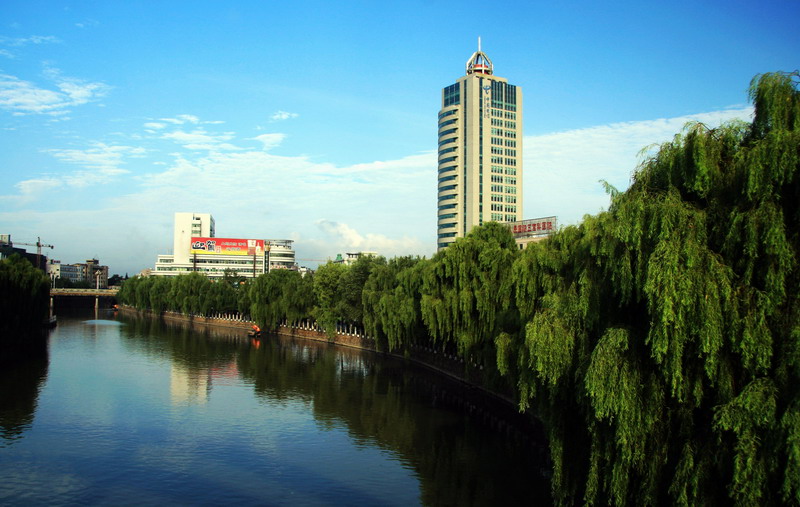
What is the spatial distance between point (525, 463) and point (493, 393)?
37.3 feet

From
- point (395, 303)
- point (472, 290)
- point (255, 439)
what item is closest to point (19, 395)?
point (255, 439)

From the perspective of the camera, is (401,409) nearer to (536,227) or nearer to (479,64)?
(536,227)

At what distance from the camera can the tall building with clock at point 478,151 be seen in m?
123

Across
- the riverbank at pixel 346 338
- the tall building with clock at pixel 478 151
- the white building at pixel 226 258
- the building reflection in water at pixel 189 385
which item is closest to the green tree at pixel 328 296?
the riverbank at pixel 346 338

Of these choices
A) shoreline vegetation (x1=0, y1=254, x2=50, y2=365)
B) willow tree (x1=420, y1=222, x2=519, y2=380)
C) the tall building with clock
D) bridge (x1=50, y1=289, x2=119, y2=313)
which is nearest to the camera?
willow tree (x1=420, y1=222, x2=519, y2=380)

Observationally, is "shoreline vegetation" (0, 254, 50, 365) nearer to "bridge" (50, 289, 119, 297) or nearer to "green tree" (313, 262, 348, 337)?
"green tree" (313, 262, 348, 337)

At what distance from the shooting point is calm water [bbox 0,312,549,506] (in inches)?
821

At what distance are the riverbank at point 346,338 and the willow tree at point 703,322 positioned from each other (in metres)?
18.9

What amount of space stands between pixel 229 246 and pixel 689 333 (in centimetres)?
13947

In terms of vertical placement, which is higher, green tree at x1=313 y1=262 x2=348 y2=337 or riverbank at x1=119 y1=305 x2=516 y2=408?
green tree at x1=313 y1=262 x2=348 y2=337

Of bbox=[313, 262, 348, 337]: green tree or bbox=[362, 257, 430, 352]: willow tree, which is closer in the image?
bbox=[362, 257, 430, 352]: willow tree

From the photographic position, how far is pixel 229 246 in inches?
5679

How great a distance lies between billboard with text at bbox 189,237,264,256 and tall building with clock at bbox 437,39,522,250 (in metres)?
44.6

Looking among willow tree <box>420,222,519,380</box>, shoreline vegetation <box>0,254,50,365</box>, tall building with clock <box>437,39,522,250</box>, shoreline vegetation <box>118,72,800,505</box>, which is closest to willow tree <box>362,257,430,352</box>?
Result: willow tree <box>420,222,519,380</box>
